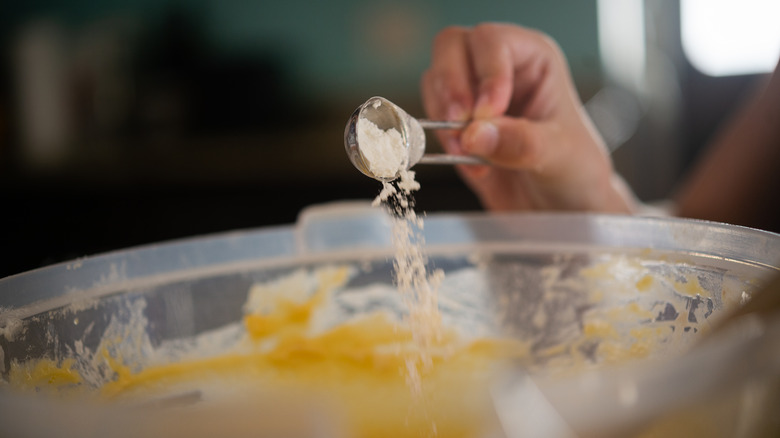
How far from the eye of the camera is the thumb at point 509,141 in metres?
0.60

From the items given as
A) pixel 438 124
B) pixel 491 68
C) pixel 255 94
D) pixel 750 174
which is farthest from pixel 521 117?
pixel 255 94

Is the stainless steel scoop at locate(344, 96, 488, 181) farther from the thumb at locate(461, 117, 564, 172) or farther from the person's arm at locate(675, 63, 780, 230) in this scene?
the person's arm at locate(675, 63, 780, 230)

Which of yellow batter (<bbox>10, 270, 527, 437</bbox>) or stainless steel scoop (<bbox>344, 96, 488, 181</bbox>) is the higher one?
stainless steel scoop (<bbox>344, 96, 488, 181</bbox>)

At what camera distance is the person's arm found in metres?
0.85

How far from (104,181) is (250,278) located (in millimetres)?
1881

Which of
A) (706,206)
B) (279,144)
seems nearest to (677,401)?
(706,206)

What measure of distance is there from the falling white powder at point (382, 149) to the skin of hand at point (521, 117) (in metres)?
0.11

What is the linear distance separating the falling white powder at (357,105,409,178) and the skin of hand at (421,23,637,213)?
112 mm

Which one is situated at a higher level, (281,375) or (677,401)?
(677,401)

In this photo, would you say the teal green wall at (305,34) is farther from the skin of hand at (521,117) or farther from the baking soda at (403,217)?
the baking soda at (403,217)

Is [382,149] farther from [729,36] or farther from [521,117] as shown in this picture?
[729,36]

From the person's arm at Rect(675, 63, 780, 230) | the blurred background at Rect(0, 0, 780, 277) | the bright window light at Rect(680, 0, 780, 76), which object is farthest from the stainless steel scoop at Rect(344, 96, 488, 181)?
the bright window light at Rect(680, 0, 780, 76)

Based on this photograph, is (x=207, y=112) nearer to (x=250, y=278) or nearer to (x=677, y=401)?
(x=250, y=278)

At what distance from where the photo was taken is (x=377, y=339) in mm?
623
